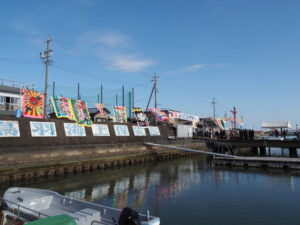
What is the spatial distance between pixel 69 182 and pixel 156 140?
21.4 metres

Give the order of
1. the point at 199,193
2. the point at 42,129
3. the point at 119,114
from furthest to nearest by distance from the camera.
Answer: the point at 119,114 → the point at 42,129 → the point at 199,193

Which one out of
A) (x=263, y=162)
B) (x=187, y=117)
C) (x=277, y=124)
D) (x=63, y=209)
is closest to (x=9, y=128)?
(x=63, y=209)

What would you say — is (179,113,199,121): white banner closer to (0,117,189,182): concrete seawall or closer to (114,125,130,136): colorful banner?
(0,117,189,182): concrete seawall

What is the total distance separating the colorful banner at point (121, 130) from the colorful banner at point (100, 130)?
187 centimetres

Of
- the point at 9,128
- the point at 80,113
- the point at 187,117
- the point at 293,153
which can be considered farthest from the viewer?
the point at 187,117

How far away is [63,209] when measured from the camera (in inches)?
412

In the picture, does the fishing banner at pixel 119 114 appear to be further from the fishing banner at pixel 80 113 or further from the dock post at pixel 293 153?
the dock post at pixel 293 153

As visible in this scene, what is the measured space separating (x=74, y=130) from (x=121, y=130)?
825 cm

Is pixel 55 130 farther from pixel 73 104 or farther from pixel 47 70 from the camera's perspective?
pixel 47 70

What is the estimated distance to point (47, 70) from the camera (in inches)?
1174

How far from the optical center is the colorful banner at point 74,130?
90.3ft

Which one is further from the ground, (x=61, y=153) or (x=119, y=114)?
(x=119, y=114)

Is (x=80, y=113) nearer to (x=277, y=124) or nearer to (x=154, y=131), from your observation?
(x=154, y=131)

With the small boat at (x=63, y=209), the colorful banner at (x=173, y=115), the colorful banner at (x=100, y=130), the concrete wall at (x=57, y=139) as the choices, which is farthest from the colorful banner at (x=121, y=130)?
the small boat at (x=63, y=209)
